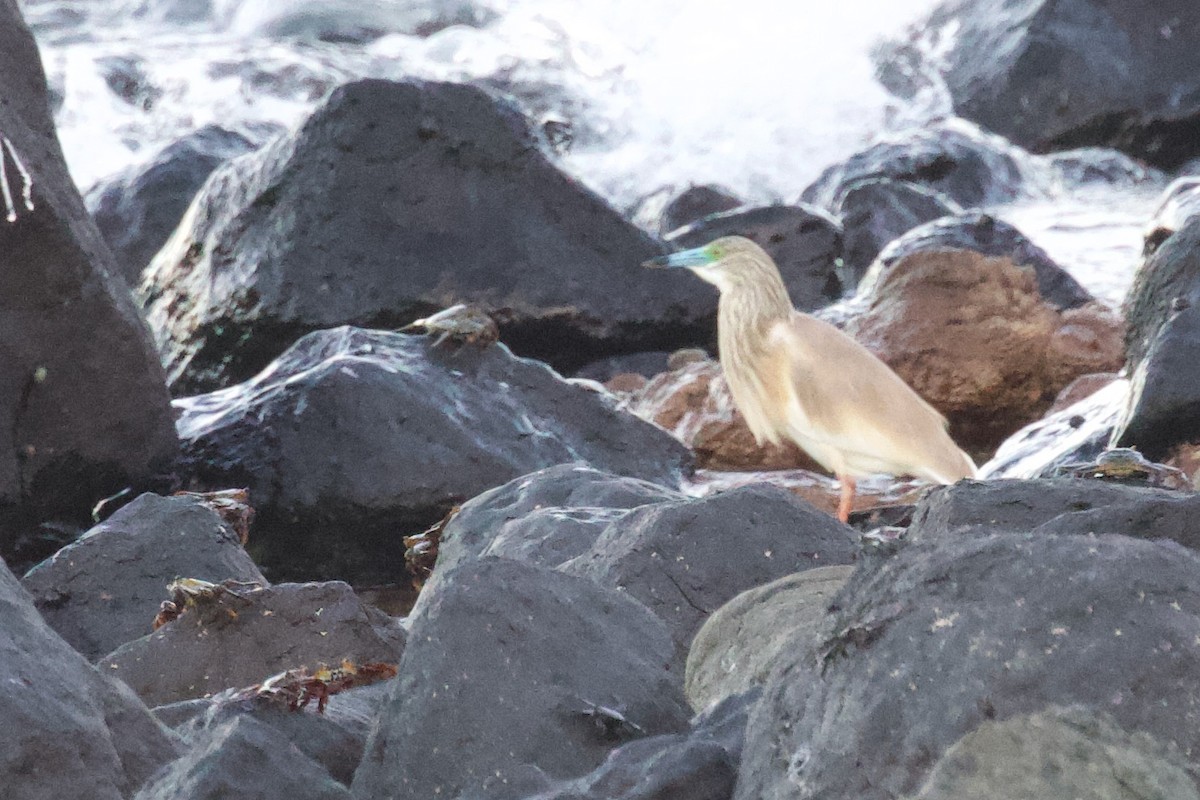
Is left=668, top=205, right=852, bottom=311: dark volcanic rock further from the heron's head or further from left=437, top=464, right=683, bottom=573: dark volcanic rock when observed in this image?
left=437, top=464, right=683, bottom=573: dark volcanic rock

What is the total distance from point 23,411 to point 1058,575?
531 cm

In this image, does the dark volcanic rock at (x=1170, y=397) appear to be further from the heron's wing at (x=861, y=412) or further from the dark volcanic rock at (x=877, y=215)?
the dark volcanic rock at (x=877, y=215)


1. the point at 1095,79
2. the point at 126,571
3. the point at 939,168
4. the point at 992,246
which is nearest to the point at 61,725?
the point at 126,571

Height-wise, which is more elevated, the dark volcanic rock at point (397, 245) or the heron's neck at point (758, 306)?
the heron's neck at point (758, 306)

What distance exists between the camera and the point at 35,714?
2.55 metres

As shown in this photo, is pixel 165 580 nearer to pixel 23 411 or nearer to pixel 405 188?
pixel 23 411

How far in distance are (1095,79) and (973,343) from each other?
11279 millimetres

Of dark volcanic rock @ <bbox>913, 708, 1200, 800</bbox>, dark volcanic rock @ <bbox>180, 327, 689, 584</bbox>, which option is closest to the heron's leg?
dark volcanic rock @ <bbox>180, 327, 689, 584</bbox>

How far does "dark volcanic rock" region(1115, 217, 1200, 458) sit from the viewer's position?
5762 mm

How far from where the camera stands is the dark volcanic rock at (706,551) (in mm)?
3584

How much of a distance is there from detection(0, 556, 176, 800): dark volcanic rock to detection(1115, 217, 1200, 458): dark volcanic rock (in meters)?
3.90

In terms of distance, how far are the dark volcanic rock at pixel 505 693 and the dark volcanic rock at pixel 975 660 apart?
1.72 feet

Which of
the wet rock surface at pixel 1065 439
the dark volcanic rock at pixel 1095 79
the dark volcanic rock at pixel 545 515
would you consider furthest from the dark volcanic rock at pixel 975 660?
the dark volcanic rock at pixel 1095 79

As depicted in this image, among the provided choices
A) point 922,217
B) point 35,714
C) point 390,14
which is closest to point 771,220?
point 922,217
